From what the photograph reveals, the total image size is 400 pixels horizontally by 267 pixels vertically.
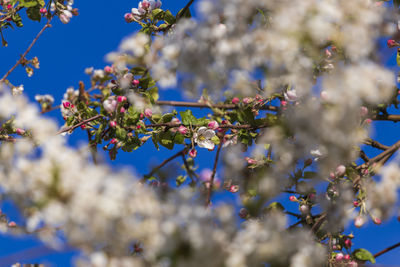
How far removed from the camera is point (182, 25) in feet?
3.91

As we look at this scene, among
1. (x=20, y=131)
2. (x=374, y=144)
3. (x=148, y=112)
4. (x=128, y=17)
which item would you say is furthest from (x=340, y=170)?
(x=20, y=131)

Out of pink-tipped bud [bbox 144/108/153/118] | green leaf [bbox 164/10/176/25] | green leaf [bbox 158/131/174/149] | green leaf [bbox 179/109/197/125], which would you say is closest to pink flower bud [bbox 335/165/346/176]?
green leaf [bbox 179/109/197/125]

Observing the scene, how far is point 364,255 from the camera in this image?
188cm

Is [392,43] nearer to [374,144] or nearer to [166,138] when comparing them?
[374,144]

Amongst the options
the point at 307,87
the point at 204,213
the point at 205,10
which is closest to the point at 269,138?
the point at 307,87

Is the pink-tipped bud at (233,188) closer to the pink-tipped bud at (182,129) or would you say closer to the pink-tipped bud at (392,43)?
the pink-tipped bud at (182,129)

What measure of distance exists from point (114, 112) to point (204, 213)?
0.99 meters

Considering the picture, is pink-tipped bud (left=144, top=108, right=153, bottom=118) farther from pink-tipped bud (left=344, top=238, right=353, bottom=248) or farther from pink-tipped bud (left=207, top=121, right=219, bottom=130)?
pink-tipped bud (left=344, top=238, right=353, bottom=248)

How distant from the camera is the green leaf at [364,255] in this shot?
1883 mm

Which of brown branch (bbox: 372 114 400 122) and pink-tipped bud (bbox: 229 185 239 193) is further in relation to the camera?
pink-tipped bud (bbox: 229 185 239 193)

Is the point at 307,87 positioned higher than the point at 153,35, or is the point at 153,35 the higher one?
the point at 153,35

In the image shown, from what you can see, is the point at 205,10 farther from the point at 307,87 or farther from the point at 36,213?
the point at 36,213

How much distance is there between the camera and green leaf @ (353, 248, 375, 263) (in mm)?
1883

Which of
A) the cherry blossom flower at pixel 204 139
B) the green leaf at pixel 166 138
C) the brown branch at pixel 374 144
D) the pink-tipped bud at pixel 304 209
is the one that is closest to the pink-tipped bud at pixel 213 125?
the cherry blossom flower at pixel 204 139
